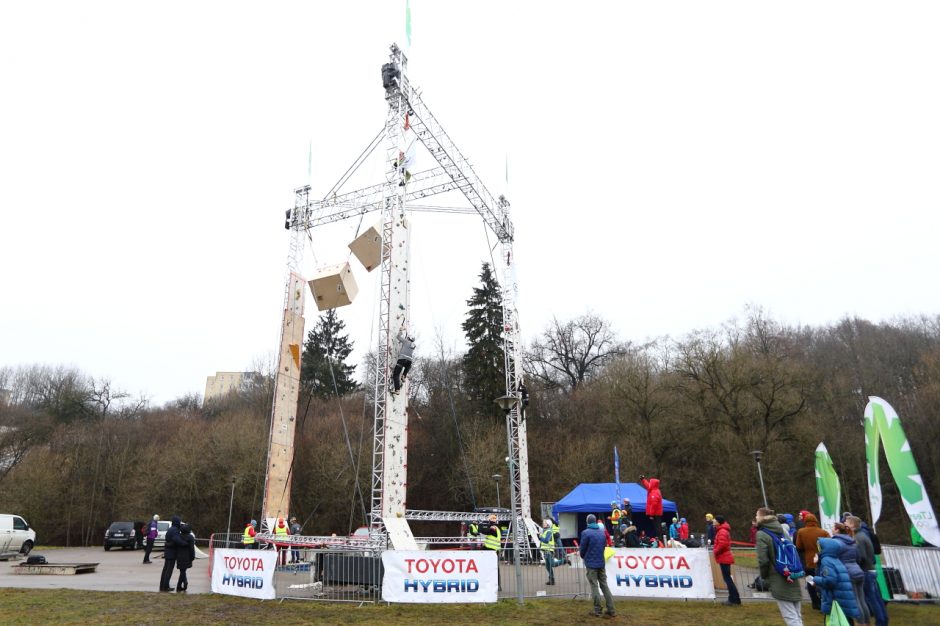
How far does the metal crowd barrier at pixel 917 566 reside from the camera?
8.91 metres

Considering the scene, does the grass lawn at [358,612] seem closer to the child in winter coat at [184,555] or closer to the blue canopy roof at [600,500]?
the child in winter coat at [184,555]

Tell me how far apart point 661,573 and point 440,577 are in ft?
12.3

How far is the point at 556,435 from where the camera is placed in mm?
33969

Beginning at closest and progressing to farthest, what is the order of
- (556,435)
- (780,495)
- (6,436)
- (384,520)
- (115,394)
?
(384,520), (780,495), (556,435), (6,436), (115,394)

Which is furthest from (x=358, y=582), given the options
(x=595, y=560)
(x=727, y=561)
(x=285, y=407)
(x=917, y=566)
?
(x=917, y=566)

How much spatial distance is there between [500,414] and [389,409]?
733 inches

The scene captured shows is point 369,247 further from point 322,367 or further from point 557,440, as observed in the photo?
Answer: point 322,367

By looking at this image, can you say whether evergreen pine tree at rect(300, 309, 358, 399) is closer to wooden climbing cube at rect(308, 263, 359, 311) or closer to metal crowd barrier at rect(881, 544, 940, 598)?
wooden climbing cube at rect(308, 263, 359, 311)

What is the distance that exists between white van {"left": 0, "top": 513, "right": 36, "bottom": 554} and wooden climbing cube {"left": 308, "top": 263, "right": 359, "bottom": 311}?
523 inches

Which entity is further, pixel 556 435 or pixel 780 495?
pixel 556 435

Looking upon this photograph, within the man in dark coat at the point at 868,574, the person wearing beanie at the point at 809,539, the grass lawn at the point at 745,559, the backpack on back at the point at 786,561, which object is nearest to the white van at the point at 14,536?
the grass lawn at the point at 745,559

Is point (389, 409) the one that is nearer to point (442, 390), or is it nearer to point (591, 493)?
point (591, 493)

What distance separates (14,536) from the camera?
19.5 metres

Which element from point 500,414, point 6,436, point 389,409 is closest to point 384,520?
point 389,409
